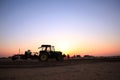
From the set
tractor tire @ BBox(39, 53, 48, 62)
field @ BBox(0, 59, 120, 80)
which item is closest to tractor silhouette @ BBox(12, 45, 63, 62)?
tractor tire @ BBox(39, 53, 48, 62)

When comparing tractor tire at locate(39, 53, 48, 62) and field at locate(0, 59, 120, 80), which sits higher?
tractor tire at locate(39, 53, 48, 62)

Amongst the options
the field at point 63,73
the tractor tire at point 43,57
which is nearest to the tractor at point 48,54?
the tractor tire at point 43,57

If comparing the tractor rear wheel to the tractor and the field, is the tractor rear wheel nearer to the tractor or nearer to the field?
the tractor

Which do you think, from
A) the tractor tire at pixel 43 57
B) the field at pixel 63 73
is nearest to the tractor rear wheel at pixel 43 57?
the tractor tire at pixel 43 57

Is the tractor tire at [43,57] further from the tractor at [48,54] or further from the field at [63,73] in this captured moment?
the field at [63,73]

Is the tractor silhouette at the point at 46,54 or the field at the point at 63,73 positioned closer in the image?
the field at the point at 63,73

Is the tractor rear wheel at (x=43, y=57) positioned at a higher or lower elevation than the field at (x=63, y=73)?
higher

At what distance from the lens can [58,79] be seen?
339 inches

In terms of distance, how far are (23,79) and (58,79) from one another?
78.0 inches

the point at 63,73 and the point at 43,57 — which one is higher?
the point at 43,57

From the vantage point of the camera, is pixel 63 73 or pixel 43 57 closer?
pixel 63 73

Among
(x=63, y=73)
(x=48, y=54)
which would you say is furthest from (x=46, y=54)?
(x=63, y=73)

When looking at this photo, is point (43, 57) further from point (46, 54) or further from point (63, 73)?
point (63, 73)

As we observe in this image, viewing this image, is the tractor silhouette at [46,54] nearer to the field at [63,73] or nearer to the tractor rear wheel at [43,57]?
the tractor rear wheel at [43,57]
